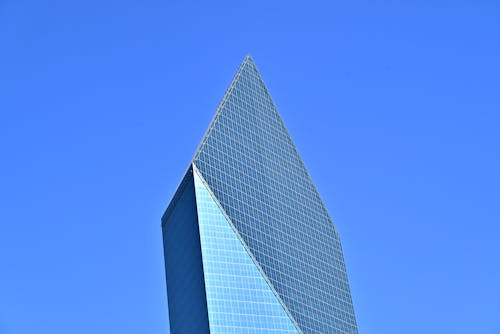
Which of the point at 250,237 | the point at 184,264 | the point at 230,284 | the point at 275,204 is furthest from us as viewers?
the point at 275,204

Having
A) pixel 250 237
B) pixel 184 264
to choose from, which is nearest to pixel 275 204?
pixel 250 237

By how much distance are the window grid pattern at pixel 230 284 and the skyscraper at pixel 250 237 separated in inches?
4.9

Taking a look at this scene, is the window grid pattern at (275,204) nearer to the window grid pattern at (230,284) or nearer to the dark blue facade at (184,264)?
the window grid pattern at (230,284)

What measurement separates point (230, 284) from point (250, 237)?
979 centimetres

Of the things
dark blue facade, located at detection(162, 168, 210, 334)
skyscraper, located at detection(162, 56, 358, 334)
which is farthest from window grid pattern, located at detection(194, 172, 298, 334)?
dark blue facade, located at detection(162, 168, 210, 334)

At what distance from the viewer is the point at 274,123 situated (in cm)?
13875

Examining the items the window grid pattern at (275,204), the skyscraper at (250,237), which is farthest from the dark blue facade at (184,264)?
the window grid pattern at (275,204)

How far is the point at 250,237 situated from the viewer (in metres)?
113

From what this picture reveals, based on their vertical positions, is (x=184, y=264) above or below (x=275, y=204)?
below

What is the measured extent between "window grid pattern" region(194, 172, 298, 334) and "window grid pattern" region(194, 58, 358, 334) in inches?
96.8

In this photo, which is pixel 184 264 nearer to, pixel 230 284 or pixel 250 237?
pixel 250 237

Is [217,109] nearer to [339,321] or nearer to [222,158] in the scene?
[222,158]

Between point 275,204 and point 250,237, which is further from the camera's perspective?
point 275,204

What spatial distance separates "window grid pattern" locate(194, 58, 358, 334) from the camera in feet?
374
